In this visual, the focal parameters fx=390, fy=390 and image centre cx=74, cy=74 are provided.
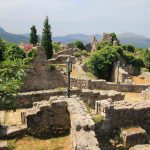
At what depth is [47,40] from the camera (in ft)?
168

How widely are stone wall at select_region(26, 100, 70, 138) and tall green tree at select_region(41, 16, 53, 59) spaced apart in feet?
109

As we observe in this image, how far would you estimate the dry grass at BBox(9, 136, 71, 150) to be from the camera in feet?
46.7

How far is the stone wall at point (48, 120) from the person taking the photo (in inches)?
609

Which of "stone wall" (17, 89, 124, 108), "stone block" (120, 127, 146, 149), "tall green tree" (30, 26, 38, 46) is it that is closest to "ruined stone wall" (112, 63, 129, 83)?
"stone wall" (17, 89, 124, 108)

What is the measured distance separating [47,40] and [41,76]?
84.2 ft

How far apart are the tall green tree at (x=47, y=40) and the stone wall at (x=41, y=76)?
22.5 metres

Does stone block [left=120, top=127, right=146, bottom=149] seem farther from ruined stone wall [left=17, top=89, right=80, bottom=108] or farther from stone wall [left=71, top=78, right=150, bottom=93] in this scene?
stone wall [left=71, top=78, right=150, bottom=93]

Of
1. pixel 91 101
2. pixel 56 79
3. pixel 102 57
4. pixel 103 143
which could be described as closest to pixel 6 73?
pixel 103 143

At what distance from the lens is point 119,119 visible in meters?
15.5

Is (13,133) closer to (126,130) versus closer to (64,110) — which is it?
(64,110)

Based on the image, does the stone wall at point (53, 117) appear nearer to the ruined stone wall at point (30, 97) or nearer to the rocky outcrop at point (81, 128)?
the rocky outcrop at point (81, 128)

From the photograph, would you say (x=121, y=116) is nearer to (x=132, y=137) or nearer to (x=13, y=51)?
(x=132, y=137)

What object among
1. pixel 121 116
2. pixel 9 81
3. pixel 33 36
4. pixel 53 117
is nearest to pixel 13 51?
pixel 53 117

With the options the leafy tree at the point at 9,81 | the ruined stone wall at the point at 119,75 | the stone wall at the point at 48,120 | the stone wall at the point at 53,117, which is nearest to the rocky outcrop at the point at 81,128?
the stone wall at the point at 53,117
